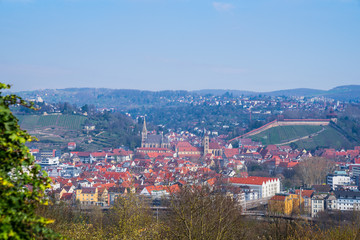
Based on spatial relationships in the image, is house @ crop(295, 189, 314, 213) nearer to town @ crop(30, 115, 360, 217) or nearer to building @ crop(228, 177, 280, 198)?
town @ crop(30, 115, 360, 217)

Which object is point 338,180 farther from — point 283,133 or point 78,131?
point 78,131

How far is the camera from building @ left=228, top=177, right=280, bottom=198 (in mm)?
34062

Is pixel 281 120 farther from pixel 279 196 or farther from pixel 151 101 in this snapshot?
pixel 151 101

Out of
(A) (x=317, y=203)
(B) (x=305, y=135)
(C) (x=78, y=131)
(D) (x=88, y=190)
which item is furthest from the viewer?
(C) (x=78, y=131)

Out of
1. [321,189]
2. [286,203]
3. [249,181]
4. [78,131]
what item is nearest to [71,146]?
[78,131]

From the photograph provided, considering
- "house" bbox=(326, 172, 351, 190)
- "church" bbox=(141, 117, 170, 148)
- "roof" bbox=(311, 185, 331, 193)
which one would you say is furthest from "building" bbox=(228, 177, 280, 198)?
"church" bbox=(141, 117, 170, 148)

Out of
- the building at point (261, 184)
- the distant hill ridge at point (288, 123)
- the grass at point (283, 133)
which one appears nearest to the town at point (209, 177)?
the building at point (261, 184)

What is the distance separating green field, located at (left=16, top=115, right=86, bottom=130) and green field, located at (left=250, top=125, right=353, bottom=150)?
29.8 metres

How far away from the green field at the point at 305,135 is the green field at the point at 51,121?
Answer: 97.8 feet

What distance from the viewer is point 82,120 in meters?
83.6

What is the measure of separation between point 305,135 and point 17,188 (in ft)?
255

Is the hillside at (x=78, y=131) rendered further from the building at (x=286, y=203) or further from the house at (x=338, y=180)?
the building at (x=286, y=203)

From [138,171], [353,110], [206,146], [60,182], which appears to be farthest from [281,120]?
[60,182]

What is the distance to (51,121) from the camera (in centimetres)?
7975
